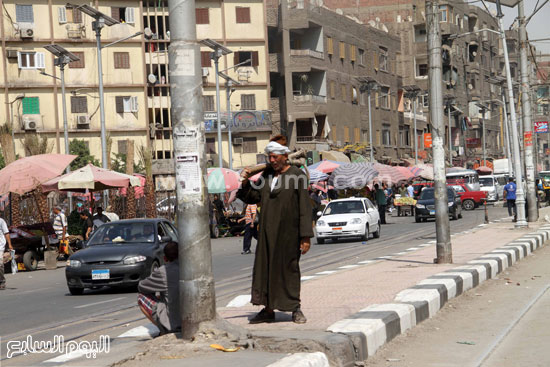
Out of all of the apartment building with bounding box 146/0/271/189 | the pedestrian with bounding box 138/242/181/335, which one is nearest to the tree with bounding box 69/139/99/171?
the apartment building with bounding box 146/0/271/189

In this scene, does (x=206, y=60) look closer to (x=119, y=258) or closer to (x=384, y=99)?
(x=384, y=99)

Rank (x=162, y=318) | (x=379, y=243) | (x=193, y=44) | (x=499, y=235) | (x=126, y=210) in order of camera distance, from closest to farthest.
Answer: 1. (x=193, y=44)
2. (x=162, y=318)
3. (x=499, y=235)
4. (x=379, y=243)
5. (x=126, y=210)

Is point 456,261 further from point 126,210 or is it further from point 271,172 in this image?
point 126,210

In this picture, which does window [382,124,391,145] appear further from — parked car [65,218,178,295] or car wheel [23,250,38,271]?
parked car [65,218,178,295]

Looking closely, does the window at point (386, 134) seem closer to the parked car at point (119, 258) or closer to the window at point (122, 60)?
the window at point (122, 60)

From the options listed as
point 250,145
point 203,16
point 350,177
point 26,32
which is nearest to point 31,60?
point 26,32

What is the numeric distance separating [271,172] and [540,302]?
4910mm

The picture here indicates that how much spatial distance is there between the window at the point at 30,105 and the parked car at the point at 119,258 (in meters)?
48.1

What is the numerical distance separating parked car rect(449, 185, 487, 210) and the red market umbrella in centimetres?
3354

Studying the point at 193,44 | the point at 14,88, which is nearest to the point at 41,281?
the point at 193,44

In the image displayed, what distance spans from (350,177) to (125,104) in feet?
88.9

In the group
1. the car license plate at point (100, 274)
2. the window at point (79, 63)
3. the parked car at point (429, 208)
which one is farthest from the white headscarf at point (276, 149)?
the window at point (79, 63)

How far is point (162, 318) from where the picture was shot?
31.2ft

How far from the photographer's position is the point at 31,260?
2739 centimetres
